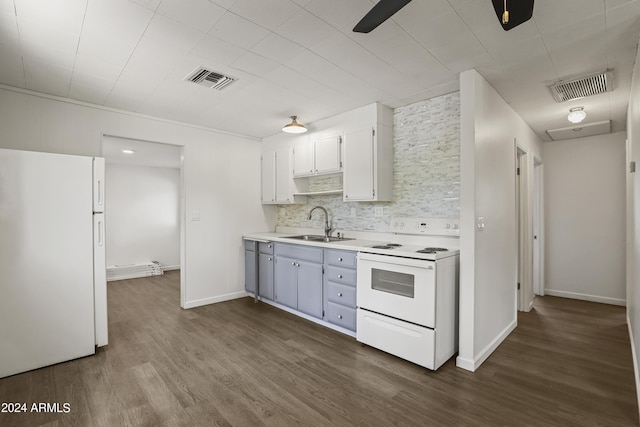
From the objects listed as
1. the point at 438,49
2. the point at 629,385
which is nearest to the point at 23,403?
the point at 438,49

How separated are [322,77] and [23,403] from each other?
10.7 ft

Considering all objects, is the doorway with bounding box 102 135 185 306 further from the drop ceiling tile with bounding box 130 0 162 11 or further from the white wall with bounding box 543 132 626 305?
the white wall with bounding box 543 132 626 305

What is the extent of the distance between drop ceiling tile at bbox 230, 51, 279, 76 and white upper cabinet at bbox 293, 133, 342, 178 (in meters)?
1.34

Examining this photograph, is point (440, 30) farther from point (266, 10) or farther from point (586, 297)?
point (586, 297)

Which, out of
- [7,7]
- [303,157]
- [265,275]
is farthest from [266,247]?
[7,7]

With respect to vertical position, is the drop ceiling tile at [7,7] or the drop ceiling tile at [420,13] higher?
the drop ceiling tile at [7,7]

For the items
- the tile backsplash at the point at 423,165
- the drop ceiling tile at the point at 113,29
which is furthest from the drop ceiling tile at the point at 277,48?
the tile backsplash at the point at 423,165

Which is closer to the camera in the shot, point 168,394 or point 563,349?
point 168,394

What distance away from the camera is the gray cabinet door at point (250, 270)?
4438mm

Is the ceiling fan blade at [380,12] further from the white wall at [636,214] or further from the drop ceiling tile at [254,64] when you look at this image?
the white wall at [636,214]

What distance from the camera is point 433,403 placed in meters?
2.07

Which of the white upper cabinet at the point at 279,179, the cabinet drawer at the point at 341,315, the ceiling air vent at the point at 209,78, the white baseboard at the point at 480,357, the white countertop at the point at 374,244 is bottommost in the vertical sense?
the white baseboard at the point at 480,357

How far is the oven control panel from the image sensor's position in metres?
2.98

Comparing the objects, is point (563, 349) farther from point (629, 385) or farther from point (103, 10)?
point (103, 10)
